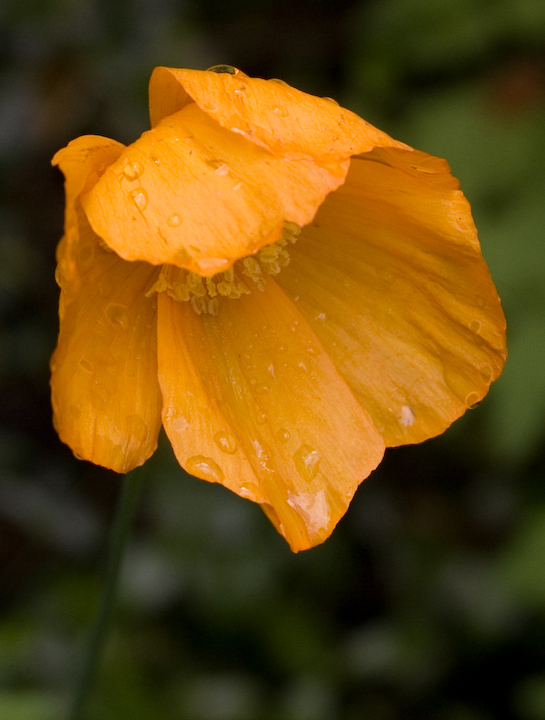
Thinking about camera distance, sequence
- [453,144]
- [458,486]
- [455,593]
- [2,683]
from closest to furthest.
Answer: [2,683] → [455,593] → [453,144] → [458,486]

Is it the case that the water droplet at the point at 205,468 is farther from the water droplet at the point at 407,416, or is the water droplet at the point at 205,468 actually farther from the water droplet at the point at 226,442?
the water droplet at the point at 407,416

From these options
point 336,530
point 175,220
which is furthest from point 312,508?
point 336,530

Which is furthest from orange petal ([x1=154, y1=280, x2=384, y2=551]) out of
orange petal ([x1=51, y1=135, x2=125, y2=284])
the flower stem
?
orange petal ([x1=51, y1=135, x2=125, y2=284])

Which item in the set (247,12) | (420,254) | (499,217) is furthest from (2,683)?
(247,12)

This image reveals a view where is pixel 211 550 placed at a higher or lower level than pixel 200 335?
lower

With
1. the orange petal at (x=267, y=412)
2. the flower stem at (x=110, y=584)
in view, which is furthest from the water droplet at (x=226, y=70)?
the flower stem at (x=110, y=584)

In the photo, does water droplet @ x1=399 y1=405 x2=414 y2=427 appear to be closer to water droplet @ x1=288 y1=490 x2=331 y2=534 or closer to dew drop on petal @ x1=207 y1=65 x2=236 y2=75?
water droplet @ x1=288 y1=490 x2=331 y2=534

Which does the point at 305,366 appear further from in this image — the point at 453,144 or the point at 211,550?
the point at 453,144
